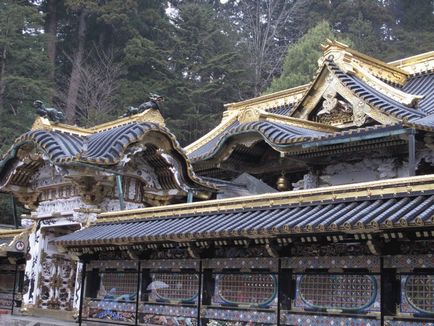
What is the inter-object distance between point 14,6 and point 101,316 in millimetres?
30500

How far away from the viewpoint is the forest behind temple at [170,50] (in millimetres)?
41000

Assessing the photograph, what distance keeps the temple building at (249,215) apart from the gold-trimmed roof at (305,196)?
24 mm

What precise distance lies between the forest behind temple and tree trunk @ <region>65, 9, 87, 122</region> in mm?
77

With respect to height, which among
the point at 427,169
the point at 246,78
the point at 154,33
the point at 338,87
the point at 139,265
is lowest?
the point at 139,265

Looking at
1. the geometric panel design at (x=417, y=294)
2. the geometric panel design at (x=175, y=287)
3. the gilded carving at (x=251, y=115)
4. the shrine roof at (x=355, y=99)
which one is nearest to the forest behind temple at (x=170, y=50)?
the shrine roof at (x=355, y=99)

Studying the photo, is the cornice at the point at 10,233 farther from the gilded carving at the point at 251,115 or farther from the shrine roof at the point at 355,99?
the gilded carving at the point at 251,115

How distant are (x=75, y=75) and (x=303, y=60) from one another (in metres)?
16.9

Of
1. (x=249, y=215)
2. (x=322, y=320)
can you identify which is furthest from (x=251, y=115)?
(x=322, y=320)

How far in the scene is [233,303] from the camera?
12.5 m

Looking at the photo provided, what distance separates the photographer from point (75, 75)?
4684 cm

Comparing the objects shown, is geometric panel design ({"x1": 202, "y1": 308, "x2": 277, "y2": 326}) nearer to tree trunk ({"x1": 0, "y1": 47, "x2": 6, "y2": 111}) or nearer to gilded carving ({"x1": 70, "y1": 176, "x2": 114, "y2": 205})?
gilded carving ({"x1": 70, "y1": 176, "x2": 114, "y2": 205})

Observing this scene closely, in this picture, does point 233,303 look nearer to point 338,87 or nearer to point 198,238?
point 198,238

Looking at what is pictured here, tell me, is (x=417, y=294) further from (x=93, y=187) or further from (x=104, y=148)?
(x=93, y=187)

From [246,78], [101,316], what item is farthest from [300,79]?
[101,316]
